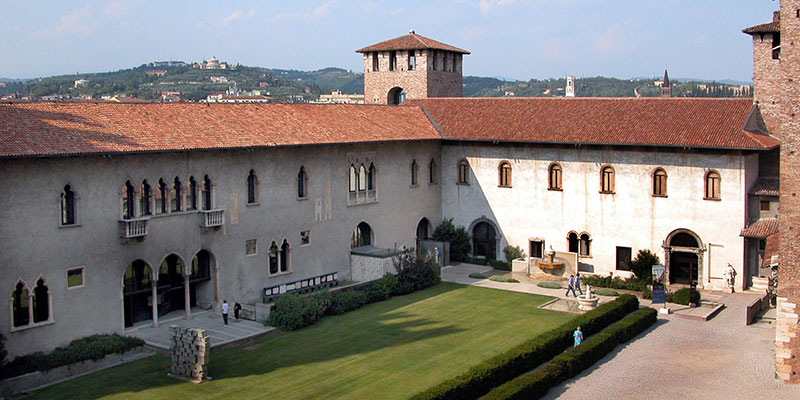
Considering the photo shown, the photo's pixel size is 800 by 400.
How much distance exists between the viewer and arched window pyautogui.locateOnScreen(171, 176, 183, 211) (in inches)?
1528

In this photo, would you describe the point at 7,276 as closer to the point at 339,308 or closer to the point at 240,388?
the point at 240,388

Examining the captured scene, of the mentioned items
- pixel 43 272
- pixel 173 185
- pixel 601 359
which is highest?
pixel 173 185

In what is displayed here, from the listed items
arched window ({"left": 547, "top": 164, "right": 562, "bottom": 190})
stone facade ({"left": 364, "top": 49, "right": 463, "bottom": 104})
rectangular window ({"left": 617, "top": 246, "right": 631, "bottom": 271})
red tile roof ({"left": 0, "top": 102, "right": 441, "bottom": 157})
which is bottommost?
rectangular window ({"left": 617, "top": 246, "right": 631, "bottom": 271})

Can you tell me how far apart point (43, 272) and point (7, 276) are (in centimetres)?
151

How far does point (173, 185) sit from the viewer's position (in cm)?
3869

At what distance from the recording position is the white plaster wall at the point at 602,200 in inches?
1809

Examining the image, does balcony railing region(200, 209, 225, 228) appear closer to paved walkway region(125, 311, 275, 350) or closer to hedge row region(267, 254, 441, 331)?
paved walkway region(125, 311, 275, 350)

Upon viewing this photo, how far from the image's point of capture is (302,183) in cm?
4534

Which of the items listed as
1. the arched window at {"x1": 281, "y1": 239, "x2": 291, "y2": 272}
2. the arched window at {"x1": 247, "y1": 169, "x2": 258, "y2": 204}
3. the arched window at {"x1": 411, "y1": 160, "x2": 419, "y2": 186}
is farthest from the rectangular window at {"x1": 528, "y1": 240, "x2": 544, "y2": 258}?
the arched window at {"x1": 247, "y1": 169, "x2": 258, "y2": 204}

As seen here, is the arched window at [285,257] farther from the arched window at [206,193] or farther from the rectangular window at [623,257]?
the rectangular window at [623,257]

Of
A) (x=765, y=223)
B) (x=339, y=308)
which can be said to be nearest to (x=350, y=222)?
(x=339, y=308)

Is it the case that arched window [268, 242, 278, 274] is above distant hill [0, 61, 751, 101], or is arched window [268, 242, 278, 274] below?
below

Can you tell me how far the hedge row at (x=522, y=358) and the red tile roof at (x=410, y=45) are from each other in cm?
2631

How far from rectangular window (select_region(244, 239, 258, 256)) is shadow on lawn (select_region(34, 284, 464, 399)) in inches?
211
